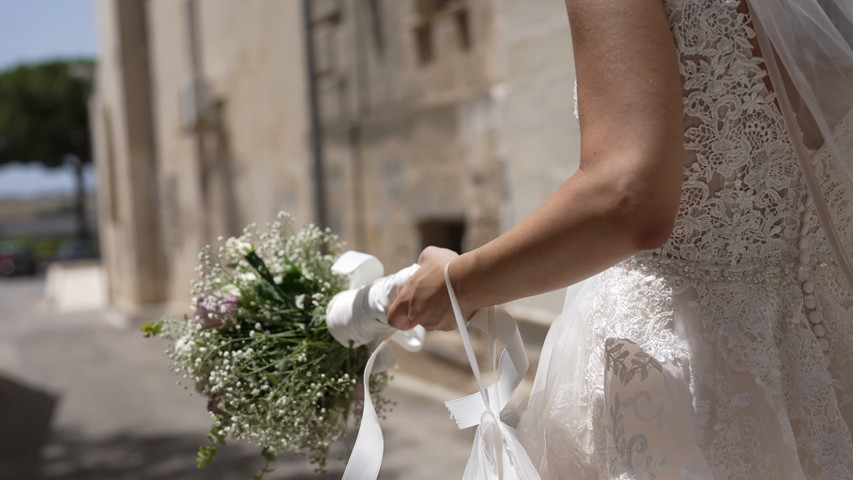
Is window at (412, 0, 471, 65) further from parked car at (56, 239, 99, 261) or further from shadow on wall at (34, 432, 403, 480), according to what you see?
parked car at (56, 239, 99, 261)

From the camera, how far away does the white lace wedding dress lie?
1.05 metres

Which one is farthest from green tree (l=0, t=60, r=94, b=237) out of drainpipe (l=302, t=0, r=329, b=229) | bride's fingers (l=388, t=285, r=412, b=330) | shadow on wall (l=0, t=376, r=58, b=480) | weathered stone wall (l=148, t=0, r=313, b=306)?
bride's fingers (l=388, t=285, r=412, b=330)

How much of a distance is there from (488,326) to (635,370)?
29cm

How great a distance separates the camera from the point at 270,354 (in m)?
1.55

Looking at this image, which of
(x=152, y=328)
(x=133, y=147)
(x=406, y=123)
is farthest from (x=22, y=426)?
(x=133, y=147)

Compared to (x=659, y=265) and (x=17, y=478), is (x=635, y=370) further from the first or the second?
(x=17, y=478)

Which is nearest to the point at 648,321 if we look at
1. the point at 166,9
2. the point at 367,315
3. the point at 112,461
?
the point at 367,315

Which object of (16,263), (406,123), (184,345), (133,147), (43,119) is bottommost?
(16,263)

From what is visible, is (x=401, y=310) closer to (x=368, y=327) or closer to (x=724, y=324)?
(x=368, y=327)

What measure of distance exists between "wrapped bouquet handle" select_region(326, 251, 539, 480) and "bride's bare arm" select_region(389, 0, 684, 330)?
0.73 feet

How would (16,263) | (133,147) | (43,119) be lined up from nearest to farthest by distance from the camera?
(133,147) → (16,263) → (43,119)

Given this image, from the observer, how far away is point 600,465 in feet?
3.65

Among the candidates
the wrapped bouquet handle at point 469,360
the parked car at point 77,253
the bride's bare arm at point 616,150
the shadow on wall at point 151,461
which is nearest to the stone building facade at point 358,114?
the shadow on wall at point 151,461

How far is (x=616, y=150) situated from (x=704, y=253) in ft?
0.86
